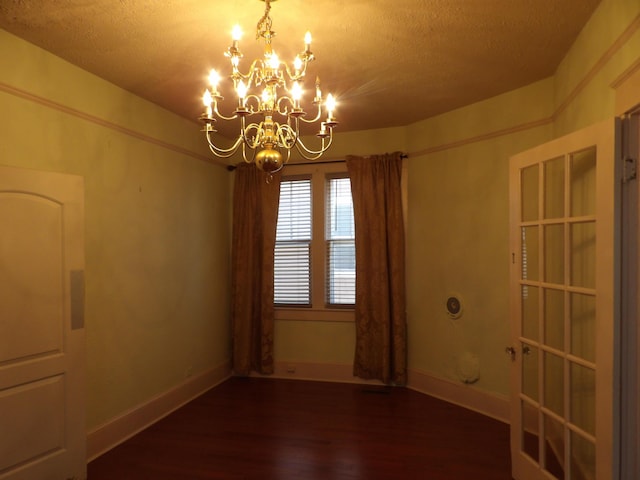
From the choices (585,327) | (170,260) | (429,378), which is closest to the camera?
(585,327)

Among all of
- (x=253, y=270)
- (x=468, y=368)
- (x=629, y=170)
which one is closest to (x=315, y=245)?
(x=253, y=270)

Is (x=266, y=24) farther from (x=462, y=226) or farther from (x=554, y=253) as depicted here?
(x=462, y=226)

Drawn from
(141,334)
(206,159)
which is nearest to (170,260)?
(141,334)

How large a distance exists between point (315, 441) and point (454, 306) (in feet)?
5.98

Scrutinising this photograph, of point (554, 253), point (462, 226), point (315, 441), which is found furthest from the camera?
point (462, 226)

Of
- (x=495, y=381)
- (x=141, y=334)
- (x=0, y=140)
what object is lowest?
(x=495, y=381)

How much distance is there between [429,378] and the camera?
4.50 m

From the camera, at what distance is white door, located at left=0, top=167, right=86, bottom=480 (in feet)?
8.25

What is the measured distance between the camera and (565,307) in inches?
92.0

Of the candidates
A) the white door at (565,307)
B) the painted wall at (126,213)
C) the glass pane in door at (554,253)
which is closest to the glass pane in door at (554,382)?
the white door at (565,307)

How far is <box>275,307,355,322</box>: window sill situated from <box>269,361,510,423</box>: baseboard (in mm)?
518

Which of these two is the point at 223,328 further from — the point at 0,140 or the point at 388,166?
the point at 0,140

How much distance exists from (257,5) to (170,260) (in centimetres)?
256

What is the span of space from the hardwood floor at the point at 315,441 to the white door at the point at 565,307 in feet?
2.00
